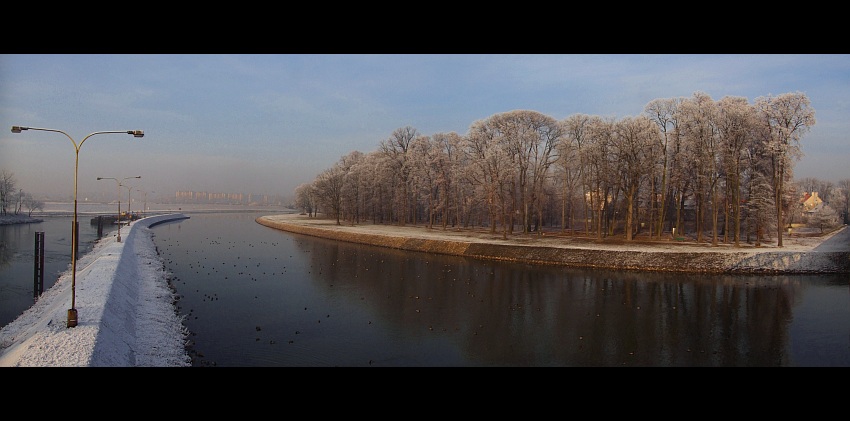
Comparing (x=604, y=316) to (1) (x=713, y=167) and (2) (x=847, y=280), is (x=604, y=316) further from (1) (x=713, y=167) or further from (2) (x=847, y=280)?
(1) (x=713, y=167)

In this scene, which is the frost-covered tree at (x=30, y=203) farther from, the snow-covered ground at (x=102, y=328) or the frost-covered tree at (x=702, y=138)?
the frost-covered tree at (x=702, y=138)

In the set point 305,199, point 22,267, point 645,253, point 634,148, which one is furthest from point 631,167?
point 305,199

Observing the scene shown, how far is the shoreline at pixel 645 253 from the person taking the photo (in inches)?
1260

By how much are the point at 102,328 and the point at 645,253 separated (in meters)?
34.1

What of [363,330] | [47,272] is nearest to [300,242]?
[47,272]

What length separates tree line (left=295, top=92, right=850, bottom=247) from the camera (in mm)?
37562

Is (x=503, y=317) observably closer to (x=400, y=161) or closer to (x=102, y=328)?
(x=102, y=328)

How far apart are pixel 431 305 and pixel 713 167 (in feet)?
103

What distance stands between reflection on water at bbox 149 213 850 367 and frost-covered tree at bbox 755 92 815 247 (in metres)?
10.1

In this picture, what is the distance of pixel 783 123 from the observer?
36344mm

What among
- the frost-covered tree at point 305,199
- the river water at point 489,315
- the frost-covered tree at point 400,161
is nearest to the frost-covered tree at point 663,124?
the river water at point 489,315

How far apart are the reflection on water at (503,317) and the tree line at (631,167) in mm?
11645

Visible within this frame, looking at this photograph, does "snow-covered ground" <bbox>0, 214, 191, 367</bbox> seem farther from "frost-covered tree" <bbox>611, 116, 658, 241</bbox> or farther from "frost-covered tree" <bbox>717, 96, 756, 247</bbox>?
"frost-covered tree" <bbox>717, 96, 756, 247</bbox>
